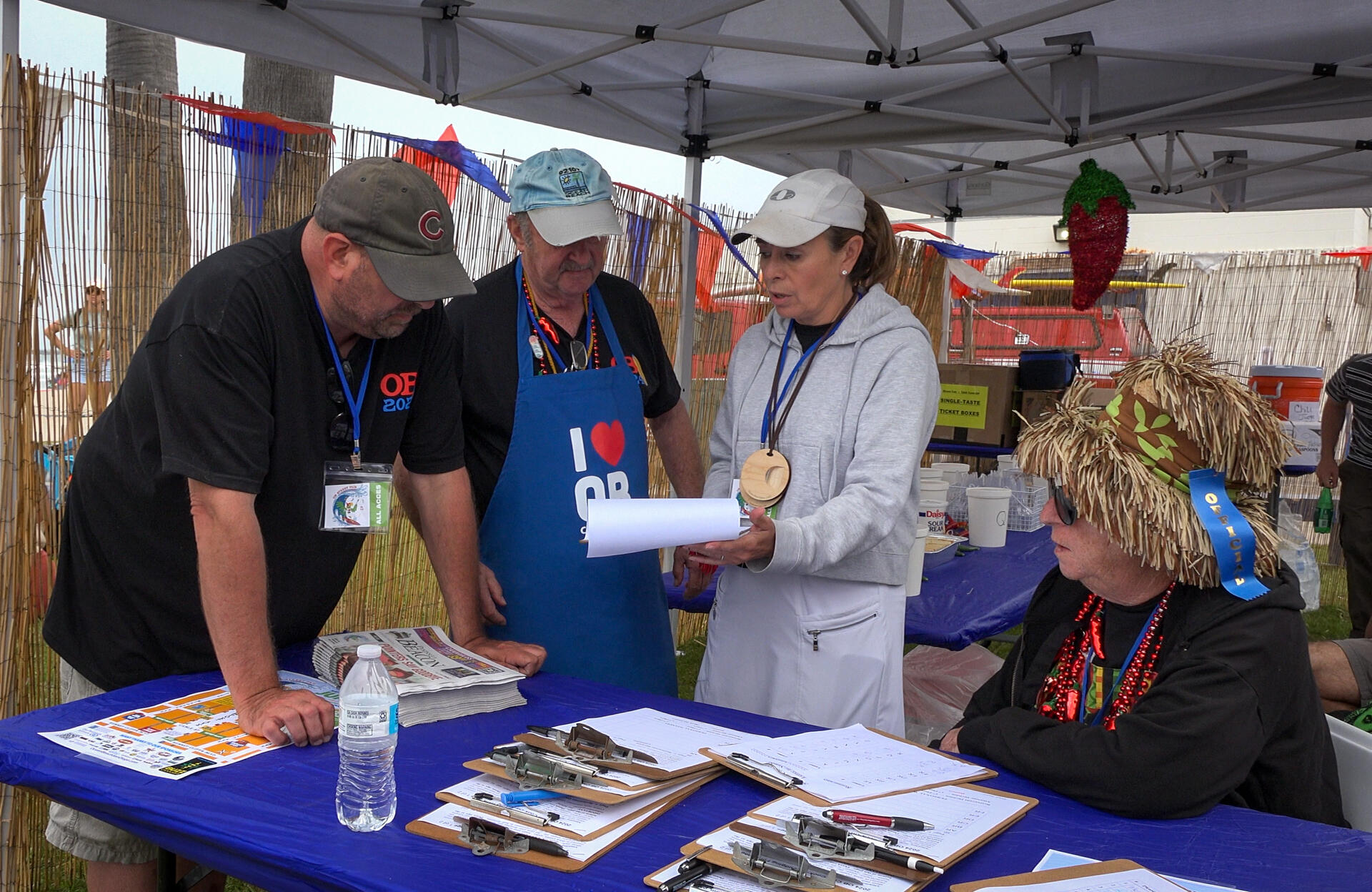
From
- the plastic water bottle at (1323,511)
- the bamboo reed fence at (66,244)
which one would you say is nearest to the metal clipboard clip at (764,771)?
the bamboo reed fence at (66,244)

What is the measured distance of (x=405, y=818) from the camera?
1425 millimetres

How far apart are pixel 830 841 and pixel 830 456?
1015 mm

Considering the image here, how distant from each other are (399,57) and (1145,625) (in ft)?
10.2

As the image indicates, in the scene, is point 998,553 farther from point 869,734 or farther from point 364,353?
point 364,353

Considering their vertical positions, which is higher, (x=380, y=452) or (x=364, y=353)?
(x=364, y=353)

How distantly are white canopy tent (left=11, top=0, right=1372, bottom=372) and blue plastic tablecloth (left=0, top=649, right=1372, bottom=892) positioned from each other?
227cm

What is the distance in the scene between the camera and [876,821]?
4.54 ft

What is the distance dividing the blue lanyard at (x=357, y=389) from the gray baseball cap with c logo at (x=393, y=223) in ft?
0.59

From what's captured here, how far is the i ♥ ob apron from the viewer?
2.29m

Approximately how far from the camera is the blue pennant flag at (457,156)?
358 cm

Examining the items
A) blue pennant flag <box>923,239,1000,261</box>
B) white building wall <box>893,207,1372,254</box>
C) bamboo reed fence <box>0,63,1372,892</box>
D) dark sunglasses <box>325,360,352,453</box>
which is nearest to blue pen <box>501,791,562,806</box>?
dark sunglasses <box>325,360,352,453</box>

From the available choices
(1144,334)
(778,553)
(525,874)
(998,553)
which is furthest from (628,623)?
(1144,334)

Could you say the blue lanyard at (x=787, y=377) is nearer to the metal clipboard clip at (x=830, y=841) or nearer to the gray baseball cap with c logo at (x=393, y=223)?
the gray baseball cap with c logo at (x=393, y=223)

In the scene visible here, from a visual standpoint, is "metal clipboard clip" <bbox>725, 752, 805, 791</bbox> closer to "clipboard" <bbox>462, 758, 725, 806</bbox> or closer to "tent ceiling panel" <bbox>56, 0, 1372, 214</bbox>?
"clipboard" <bbox>462, 758, 725, 806</bbox>
